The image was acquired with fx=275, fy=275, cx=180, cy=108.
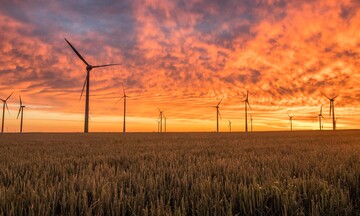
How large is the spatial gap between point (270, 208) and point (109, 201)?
1.87m

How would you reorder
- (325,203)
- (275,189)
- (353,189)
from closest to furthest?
(325,203) → (275,189) → (353,189)

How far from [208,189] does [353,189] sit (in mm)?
2407

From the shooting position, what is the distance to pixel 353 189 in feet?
14.2

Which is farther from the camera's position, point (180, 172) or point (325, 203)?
point (180, 172)

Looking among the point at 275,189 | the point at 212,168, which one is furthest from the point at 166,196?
the point at 212,168

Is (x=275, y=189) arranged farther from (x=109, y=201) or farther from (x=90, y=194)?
(x=90, y=194)

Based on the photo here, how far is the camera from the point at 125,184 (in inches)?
184

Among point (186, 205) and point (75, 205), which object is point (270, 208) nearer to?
point (186, 205)

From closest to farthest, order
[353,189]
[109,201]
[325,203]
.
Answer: [325,203], [109,201], [353,189]

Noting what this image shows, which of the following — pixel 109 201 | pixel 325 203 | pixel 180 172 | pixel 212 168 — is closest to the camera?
pixel 325 203

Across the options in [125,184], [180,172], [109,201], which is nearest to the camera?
[109,201]

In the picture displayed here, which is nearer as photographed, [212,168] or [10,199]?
[10,199]

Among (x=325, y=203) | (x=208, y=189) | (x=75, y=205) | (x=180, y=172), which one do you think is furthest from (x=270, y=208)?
(x=180, y=172)

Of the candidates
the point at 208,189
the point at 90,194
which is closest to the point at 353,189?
the point at 208,189
